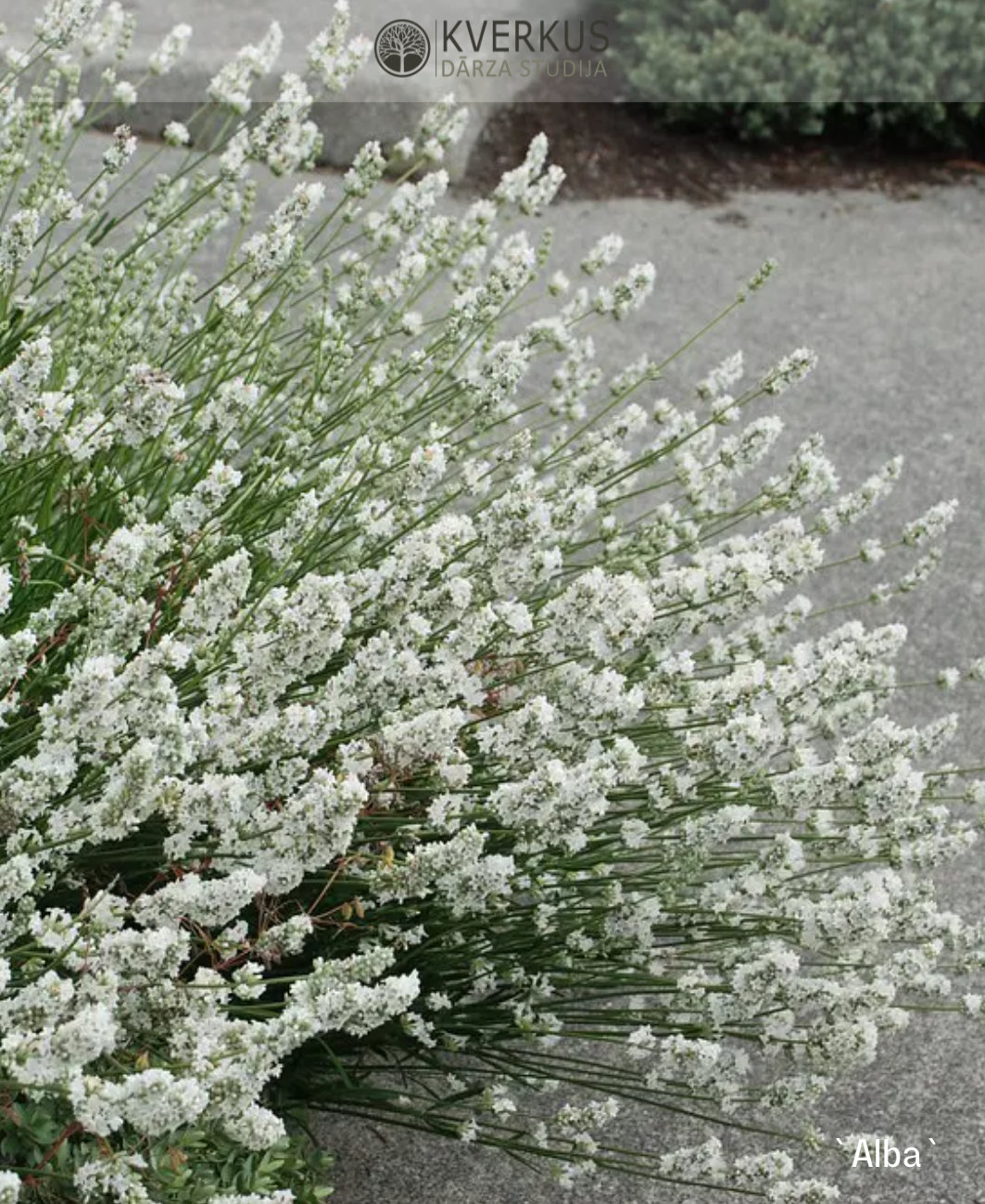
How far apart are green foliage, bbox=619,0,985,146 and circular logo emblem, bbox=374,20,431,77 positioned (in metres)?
0.71

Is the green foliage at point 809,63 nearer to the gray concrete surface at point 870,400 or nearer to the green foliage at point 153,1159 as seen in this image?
the gray concrete surface at point 870,400

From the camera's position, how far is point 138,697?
1819 mm

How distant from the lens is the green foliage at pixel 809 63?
233 inches

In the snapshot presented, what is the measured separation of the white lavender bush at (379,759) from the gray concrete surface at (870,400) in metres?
0.09

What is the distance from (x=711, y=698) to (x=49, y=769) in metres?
0.92

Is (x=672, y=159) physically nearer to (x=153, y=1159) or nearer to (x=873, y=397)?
(x=873, y=397)

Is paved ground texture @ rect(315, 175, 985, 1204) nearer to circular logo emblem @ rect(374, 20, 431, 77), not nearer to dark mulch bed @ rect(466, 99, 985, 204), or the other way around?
dark mulch bed @ rect(466, 99, 985, 204)

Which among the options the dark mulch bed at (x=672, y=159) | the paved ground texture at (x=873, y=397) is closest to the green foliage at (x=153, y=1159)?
the paved ground texture at (x=873, y=397)

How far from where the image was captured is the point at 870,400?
5016mm

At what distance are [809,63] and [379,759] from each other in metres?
4.32

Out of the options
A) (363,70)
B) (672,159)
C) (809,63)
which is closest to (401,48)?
(363,70)

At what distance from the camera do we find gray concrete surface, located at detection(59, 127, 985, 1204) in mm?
2781

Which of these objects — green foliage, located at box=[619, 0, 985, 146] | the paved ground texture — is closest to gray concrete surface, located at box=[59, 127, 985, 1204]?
the paved ground texture

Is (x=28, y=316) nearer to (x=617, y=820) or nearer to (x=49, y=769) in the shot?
(x=617, y=820)
